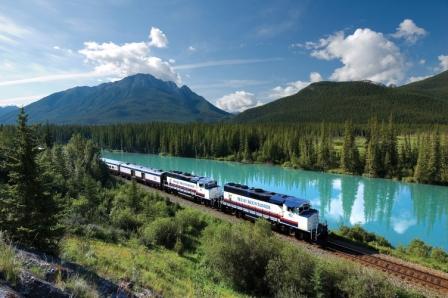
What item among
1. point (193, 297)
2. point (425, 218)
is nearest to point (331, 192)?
point (425, 218)

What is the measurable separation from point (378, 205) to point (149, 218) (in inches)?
1690

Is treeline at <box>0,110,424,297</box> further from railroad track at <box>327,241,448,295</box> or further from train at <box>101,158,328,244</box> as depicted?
train at <box>101,158,328,244</box>

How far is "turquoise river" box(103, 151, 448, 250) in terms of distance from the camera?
1806 inches

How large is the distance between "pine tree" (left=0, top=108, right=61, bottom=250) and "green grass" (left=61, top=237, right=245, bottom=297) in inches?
56.9

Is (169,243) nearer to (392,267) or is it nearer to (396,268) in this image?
(392,267)

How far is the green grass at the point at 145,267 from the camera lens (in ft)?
42.6

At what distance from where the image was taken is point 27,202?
627 inches

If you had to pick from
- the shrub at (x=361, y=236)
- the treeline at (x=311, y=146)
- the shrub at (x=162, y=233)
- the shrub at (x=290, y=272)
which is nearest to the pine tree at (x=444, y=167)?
the treeline at (x=311, y=146)

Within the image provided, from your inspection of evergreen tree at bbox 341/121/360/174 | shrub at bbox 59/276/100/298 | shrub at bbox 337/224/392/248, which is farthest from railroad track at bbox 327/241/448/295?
evergreen tree at bbox 341/121/360/174

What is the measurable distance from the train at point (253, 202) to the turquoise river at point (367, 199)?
11.7 meters

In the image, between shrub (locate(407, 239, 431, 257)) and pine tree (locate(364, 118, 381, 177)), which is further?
pine tree (locate(364, 118, 381, 177))

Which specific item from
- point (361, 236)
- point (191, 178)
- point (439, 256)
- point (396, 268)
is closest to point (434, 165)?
point (361, 236)

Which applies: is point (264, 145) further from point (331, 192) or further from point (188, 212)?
point (188, 212)

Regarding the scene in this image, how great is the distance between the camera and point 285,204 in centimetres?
3319
